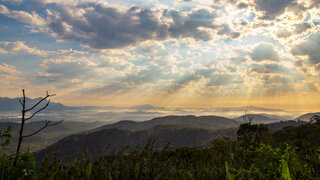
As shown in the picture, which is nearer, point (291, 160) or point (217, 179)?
point (217, 179)

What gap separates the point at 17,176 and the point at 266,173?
19.4 ft

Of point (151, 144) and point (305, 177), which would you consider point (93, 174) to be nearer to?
point (151, 144)

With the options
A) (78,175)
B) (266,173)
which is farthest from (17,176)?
(266,173)

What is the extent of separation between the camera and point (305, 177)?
6504 mm

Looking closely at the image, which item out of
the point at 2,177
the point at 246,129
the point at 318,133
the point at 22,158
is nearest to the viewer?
the point at 22,158

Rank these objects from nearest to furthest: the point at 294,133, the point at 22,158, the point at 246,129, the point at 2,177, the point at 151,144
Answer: the point at 22,158 < the point at 2,177 < the point at 151,144 < the point at 246,129 < the point at 294,133

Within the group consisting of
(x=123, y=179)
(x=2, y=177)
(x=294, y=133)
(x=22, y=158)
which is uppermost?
(x=22, y=158)

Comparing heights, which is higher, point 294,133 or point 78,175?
point 78,175

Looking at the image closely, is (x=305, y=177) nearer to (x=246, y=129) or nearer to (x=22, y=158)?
(x=22, y=158)

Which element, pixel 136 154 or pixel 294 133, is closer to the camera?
pixel 136 154

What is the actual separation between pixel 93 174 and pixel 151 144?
1773 mm

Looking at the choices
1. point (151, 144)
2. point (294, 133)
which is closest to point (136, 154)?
point (151, 144)

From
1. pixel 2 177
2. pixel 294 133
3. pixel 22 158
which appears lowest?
pixel 294 133

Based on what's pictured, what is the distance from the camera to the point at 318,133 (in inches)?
1074
